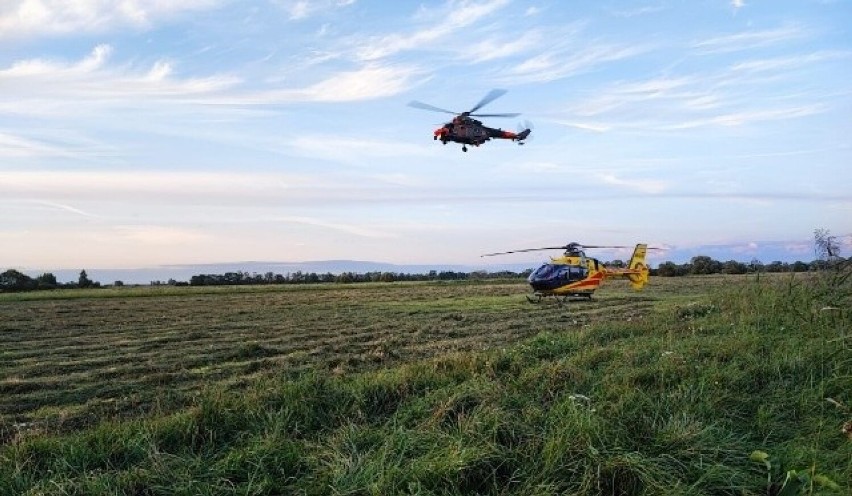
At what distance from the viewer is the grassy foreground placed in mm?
4359

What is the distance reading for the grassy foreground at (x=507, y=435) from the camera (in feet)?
14.3

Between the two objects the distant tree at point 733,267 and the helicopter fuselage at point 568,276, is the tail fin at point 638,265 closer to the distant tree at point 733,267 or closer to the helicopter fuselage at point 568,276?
the helicopter fuselage at point 568,276

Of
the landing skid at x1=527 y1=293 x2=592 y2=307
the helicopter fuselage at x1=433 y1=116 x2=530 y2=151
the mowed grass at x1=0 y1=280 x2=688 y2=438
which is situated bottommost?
the mowed grass at x1=0 y1=280 x2=688 y2=438

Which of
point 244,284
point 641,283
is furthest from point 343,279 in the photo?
point 641,283

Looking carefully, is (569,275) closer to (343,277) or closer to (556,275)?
(556,275)

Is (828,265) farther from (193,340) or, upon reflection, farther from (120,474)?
(193,340)

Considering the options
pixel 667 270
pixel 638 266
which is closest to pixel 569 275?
pixel 638 266

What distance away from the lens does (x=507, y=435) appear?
498cm

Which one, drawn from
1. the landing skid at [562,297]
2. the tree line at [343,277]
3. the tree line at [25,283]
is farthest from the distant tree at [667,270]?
the tree line at [25,283]

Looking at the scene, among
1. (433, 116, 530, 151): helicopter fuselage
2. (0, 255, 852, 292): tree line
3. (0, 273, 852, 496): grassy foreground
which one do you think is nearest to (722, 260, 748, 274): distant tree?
(0, 255, 852, 292): tree line

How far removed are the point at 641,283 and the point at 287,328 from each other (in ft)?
77.2

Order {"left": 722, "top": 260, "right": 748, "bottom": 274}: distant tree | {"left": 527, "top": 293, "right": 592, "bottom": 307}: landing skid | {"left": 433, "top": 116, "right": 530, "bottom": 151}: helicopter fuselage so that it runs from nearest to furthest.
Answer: {"left": 433, "top": 116, "right": 530, "bottom": 151}: helicopter fuselage, {"left": 527, "top": 293, "right": 592, "bottom": 307}: landing skid, {"left": 722, "top": 260, "right": 748, "bottom": 274}: distant tree

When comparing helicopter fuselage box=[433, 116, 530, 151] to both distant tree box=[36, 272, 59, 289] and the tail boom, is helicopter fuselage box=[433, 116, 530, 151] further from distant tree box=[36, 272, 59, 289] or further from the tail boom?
distant tree box=[36, 272, 59, 289]

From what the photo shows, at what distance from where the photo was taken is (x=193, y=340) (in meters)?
16.5
